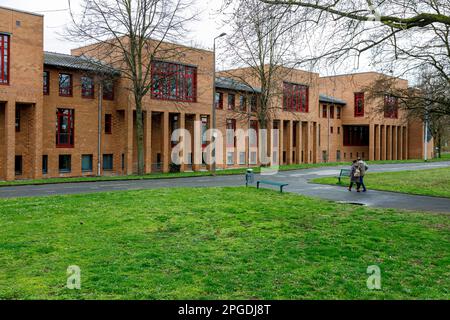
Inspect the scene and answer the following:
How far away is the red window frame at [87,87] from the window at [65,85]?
0.95m

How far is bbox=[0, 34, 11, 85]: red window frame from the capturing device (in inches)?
1094

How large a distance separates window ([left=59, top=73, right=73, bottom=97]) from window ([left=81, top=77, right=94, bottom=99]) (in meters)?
0.95

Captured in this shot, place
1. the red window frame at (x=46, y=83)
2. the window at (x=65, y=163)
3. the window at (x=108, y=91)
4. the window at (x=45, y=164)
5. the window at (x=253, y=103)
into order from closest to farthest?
the red window frame at (x=46, y=83) < the window at (x=45, y=164) < the window at (x=65, y=163) < the window at (x=108, y=91) < the window at (x=253, y=103)

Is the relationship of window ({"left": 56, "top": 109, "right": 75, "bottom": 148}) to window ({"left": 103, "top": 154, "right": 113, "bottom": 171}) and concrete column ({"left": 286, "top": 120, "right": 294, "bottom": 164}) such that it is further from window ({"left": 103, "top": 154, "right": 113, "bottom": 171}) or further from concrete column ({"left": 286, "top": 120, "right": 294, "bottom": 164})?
concrete column ({"left": 286, "top": 120, "right": 294, "bottom": 164})

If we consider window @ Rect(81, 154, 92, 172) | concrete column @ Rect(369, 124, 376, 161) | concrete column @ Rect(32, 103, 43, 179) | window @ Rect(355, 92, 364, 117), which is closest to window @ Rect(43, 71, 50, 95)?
concrete column @ Rect(32, 103, 43, 179)

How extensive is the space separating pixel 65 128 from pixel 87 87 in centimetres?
364

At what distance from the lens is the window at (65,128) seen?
106ft

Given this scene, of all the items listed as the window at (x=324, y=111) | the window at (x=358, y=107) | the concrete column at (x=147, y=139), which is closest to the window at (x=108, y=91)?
the concrete column at (x=147, y=139)

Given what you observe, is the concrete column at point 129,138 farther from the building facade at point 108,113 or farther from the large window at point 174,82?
the large window at point 174,82

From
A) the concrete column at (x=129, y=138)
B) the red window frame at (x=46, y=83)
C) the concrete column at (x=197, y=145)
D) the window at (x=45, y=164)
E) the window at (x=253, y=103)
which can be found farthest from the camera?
the window at (x=253, y=103)

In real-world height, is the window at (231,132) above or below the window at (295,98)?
below

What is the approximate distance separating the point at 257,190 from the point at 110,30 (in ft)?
57.1
